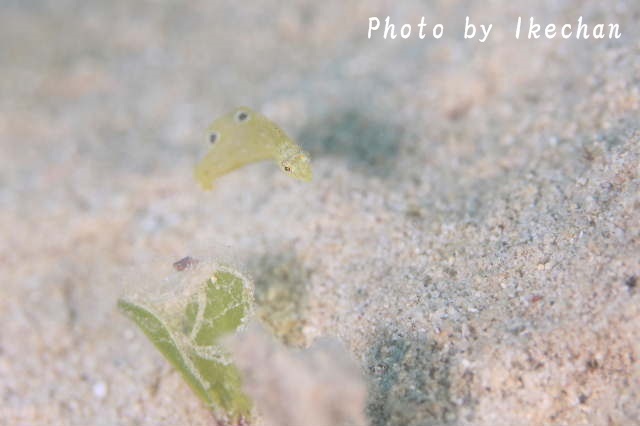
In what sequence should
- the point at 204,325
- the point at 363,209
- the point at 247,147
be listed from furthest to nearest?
the point at 363,209 < the point at 247,147 < the point at 204,325

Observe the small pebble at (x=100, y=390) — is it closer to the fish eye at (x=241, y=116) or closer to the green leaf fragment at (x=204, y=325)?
the green leaf fragment at (x=204, y=325)

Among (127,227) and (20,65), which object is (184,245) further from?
(20,65)

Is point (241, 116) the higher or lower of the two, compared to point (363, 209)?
higher

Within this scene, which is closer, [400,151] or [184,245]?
[184,245]

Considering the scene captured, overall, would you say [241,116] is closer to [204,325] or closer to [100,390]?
[204,325]

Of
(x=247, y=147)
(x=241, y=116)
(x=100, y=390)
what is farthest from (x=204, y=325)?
(x=241, y=116)

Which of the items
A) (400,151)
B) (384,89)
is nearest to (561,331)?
(400,151)
